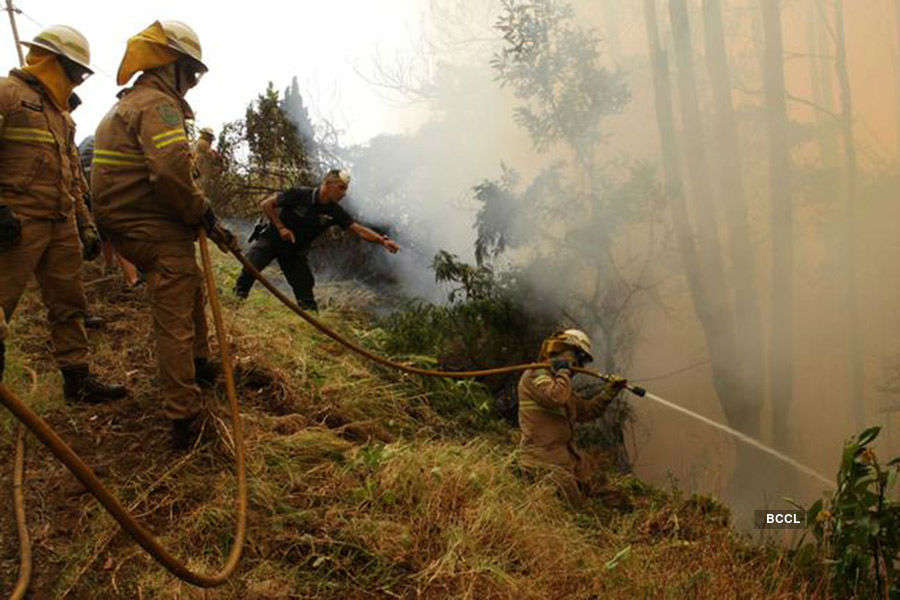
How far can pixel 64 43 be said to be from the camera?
3391 mm

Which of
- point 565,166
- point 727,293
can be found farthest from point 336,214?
point 727,293

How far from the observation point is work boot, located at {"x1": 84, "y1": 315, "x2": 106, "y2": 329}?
4984 mm

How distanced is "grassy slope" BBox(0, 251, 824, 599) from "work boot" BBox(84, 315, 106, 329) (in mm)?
318

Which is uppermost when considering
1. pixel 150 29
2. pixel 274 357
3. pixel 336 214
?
pixel 150 29

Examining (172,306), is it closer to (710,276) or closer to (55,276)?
(55,276)

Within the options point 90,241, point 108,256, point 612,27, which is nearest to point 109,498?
point 90,241

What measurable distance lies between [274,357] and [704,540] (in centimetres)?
289

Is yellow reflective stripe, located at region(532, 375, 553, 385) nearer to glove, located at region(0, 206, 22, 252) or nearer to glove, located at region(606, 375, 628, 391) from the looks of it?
glove, located at region(606, 375, 628, 391)

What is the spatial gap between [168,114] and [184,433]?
1456mm

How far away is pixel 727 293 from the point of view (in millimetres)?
11430

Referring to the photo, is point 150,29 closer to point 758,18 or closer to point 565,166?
point 565,166

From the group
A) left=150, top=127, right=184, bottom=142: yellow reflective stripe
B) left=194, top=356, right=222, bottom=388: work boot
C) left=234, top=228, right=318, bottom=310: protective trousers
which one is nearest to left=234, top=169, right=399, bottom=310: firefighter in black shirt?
left=234, top=228, right=318, bottom=310: protective trousers

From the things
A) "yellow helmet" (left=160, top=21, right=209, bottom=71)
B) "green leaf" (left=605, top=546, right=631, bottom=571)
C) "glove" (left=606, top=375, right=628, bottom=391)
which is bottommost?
"green leaf" (left=605, top=546, right=631, bottom=571)

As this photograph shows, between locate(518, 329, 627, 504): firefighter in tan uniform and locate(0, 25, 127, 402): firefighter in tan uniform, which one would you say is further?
locate(518, 329, 627, 504): firefighter in tan uniform
